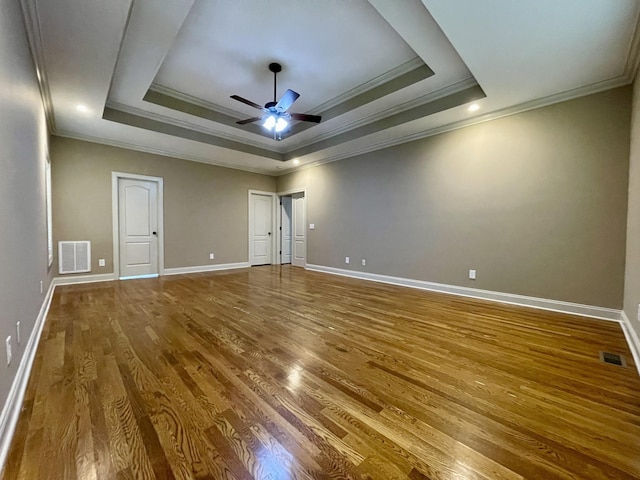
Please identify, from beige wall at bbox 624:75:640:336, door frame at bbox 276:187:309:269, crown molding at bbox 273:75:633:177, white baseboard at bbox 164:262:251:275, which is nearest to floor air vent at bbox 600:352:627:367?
beige wall at bbox 624:75:640:336

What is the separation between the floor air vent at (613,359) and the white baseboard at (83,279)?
693cm

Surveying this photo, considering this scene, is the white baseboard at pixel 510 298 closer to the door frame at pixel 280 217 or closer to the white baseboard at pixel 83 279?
the door frame at pixel 280 217

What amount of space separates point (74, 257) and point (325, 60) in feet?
→ 17.4

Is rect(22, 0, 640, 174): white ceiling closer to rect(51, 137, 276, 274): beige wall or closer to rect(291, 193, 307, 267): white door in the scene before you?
rect(51, 137, 276, 274): beige wall

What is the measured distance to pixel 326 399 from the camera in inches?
63.1

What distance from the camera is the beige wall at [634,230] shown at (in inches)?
94.0

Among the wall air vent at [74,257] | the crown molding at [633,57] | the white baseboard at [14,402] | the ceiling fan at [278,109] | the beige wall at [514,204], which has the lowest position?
the white baseboard at [14,402]

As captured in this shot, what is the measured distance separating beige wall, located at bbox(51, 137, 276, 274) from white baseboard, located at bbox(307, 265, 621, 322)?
3.67 m

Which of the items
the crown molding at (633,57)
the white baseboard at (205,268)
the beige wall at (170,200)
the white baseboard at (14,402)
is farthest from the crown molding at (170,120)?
the crown molding at (633,57)

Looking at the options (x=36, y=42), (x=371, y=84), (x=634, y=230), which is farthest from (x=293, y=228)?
(x=634, y=230)

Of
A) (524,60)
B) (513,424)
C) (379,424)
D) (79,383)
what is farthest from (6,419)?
(524,60)

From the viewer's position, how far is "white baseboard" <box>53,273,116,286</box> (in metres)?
4.66

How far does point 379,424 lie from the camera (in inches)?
54.9

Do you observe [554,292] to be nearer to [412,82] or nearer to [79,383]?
[412,82]
